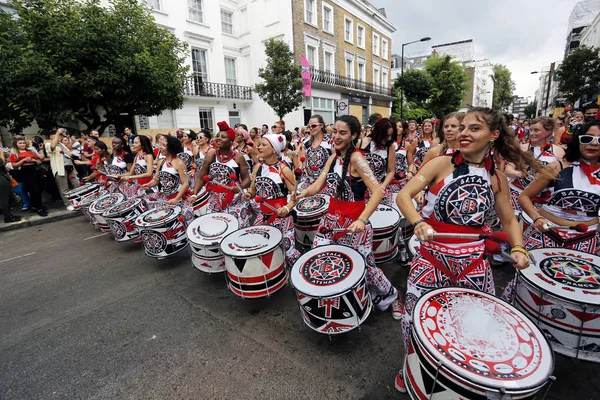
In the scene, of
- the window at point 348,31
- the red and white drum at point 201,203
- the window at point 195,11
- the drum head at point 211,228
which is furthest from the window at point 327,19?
the drum head at point 211,228

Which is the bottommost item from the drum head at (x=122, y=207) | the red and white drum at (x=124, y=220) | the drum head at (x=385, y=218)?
the red and white drum at (x=124, y=220)

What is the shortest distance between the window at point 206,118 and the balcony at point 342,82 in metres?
8.03

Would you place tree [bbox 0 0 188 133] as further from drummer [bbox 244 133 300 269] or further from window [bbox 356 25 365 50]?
window [bbox 356 25 365 50]

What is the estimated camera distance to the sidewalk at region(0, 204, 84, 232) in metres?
7.64

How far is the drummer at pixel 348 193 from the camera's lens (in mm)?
2910

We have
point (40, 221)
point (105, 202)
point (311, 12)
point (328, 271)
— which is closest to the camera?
point (328, 271)

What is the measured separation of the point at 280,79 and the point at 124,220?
13291 millimetres

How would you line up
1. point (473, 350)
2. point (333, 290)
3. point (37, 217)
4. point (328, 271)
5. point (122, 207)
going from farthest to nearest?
point (37, 217) → point (122, 207) → point (328, 271) → point (333, 290) → point (473, 350)

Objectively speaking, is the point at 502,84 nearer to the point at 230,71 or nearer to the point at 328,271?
the point at 230,71

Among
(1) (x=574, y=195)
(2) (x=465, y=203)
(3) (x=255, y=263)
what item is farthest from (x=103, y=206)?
(1) (x=574, y=195)

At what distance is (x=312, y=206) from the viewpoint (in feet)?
15.3

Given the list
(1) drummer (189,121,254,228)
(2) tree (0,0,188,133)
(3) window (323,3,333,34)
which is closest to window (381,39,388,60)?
(3) window (323,3,333,34)

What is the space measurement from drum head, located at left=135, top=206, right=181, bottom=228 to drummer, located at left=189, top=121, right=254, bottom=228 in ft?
1.51

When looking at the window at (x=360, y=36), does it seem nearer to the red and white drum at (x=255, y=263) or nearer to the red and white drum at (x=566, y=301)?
the red and white drum at (x=255, y=263)
